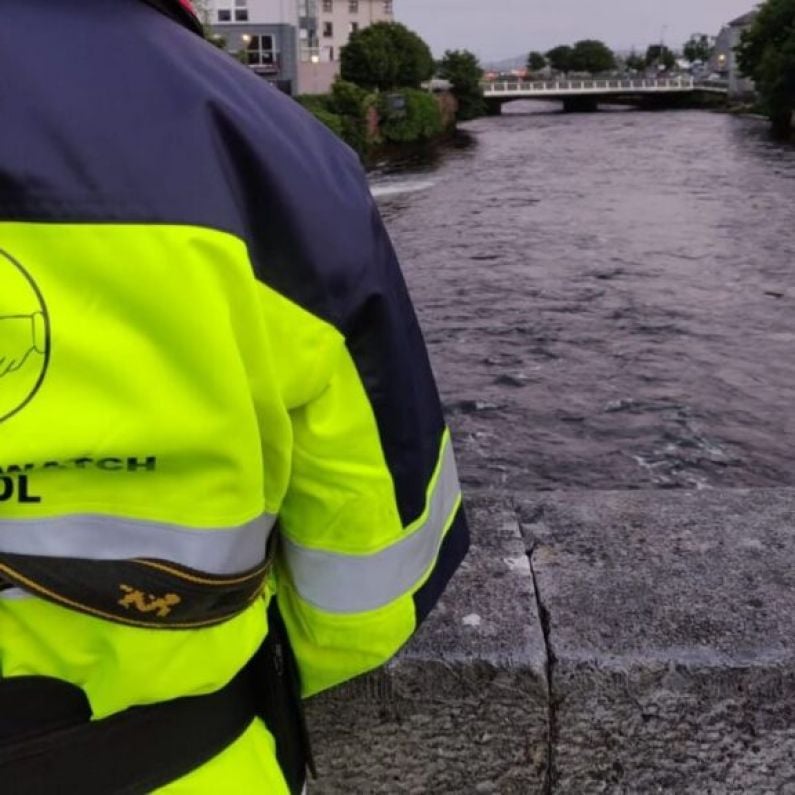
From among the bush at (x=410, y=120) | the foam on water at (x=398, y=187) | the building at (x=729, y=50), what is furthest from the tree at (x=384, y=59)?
the foam on water at (x=398, y=187)

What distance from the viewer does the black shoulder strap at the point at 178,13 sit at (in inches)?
38.9

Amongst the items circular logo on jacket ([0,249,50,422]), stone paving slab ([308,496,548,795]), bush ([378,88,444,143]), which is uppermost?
circular logo on jacket ([0,249,50,422])

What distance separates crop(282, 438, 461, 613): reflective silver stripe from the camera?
1.19 m

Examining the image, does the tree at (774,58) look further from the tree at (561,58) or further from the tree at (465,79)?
the tree at (561,58)

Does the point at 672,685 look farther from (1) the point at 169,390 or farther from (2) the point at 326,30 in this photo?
(2) the point at 326,30

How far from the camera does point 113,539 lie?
1001 mm

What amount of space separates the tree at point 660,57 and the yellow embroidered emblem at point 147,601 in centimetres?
13723

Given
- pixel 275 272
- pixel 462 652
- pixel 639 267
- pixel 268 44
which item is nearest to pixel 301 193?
pixel 275 272

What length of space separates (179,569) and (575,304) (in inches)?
498

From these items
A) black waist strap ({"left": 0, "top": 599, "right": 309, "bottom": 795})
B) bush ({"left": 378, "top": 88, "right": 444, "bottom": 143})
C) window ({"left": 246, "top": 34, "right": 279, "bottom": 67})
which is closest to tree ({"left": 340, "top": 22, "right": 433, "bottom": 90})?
window ({"left": 246, "top": 34, "right": 279, "bottom": 67})

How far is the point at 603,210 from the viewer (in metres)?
22.1

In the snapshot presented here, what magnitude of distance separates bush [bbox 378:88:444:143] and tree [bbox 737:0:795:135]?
14.4m

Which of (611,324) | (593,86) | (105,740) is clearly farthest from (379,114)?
(105,740)

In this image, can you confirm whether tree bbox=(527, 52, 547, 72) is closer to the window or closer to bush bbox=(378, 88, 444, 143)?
the window
